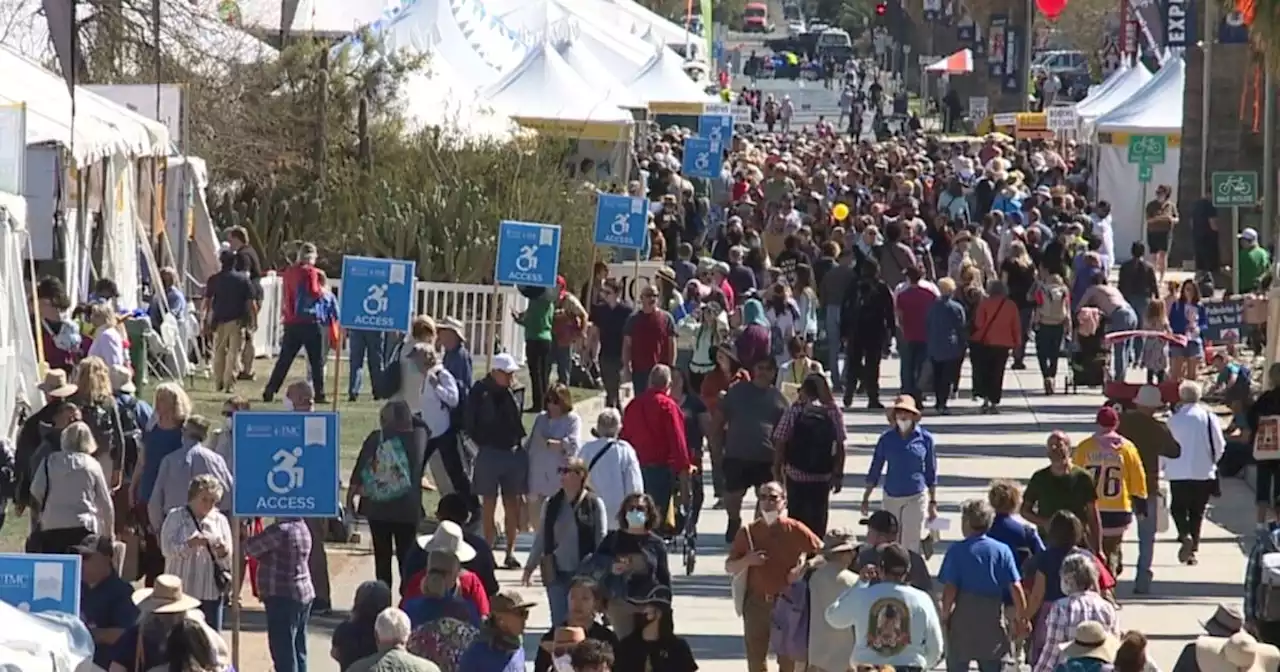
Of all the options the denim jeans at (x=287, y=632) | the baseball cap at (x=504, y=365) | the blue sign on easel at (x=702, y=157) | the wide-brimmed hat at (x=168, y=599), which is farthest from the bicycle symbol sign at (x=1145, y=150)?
the wide-brimmed hat at (x=168, y=599)

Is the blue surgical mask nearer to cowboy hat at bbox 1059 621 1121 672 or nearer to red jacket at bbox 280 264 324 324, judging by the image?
cowboy hat at bbox 1059 621 1121 672

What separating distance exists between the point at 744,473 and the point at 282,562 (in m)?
4.87

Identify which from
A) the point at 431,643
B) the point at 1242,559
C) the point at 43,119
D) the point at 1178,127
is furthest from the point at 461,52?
the point at 431,643

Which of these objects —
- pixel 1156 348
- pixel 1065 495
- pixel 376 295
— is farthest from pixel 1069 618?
pixel 1156 348

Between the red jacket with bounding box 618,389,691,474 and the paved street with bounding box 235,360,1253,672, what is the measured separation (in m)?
0.85

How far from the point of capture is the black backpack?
17.0 m

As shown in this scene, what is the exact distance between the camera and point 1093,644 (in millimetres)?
11570

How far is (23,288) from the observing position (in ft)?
69.7

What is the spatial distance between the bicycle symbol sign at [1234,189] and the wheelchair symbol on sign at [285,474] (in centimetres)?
2042

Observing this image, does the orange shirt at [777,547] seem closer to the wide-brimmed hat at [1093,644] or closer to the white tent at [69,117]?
the wide-brimmed hat at [1093,644]

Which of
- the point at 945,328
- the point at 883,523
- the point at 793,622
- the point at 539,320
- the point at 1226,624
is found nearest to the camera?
the point at 1226,624

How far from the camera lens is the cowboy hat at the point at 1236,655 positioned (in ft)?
36.8

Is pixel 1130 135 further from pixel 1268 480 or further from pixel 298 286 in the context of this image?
pixel 1268 480

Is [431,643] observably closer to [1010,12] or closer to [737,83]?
[1010,12]
